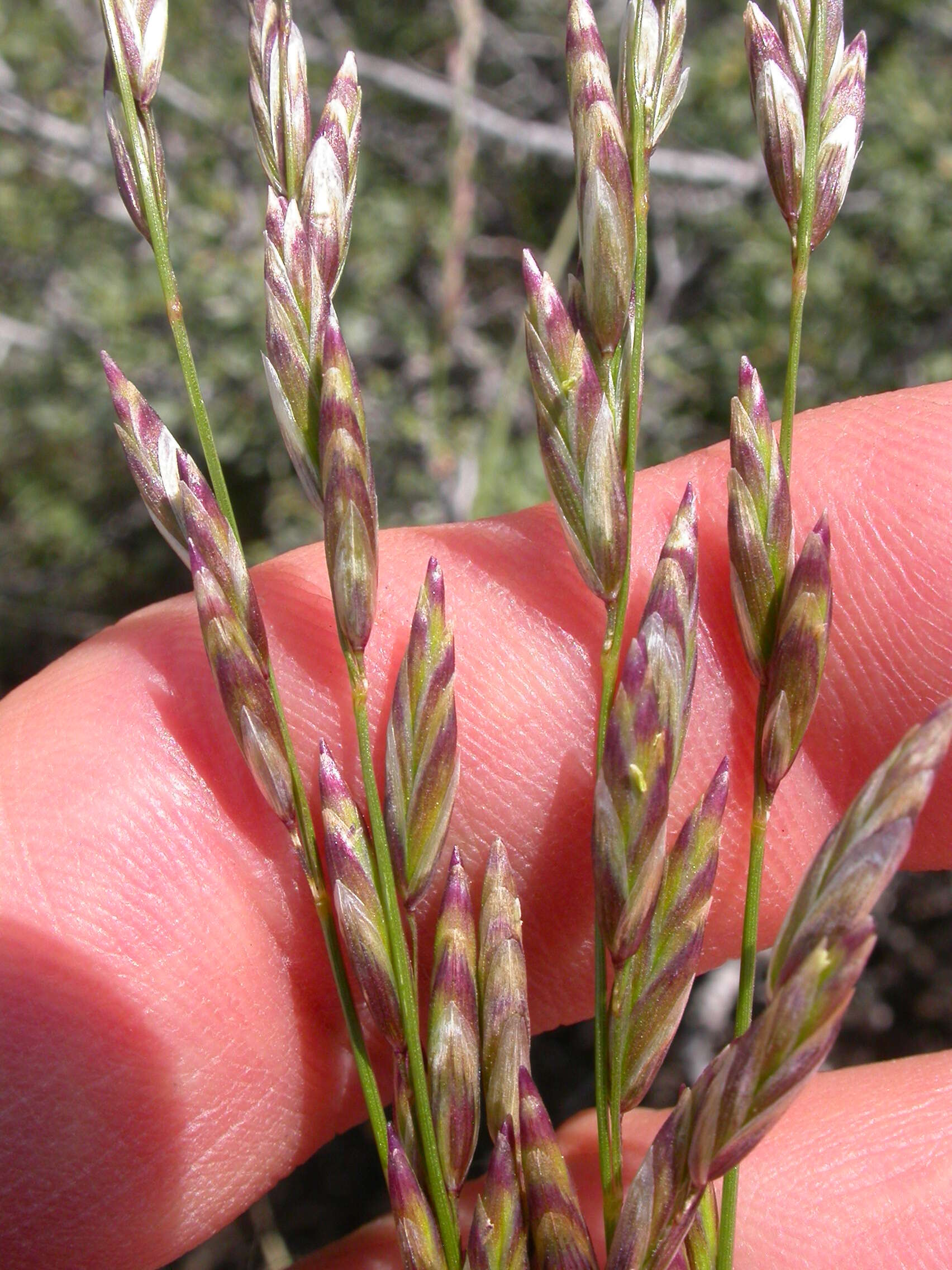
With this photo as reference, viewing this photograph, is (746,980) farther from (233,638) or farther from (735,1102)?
(233,638)

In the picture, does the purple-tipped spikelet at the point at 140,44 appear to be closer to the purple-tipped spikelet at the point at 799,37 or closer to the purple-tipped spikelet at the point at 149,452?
the purple-tipped spikelet at the point at 149,452

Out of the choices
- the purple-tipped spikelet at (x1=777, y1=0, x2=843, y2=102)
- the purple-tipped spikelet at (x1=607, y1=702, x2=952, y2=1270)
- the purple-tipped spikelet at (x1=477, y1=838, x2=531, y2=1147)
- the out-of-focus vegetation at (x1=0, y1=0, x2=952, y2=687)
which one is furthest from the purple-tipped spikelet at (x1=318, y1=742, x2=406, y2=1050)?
the out-of-focus vegetation at (x1=0, y1=0, x2=952, y2=687)

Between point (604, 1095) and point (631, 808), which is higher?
point (631, 808)

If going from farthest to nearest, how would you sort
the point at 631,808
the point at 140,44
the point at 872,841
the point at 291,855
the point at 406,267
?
1. the point at 406,267
2. the point at 291,855
3. the point at 140,44
4. the point at 631,808
5. the point at 872,841

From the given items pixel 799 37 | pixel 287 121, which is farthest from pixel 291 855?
pixel 799 37

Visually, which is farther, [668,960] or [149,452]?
[149,452]

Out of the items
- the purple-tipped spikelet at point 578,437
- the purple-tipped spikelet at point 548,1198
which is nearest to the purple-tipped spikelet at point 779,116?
the purple-tipped spikelet at point 578,437

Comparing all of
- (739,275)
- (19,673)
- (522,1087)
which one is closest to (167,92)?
(739,275)

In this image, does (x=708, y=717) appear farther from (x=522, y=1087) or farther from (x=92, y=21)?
(x=92, y=21)
